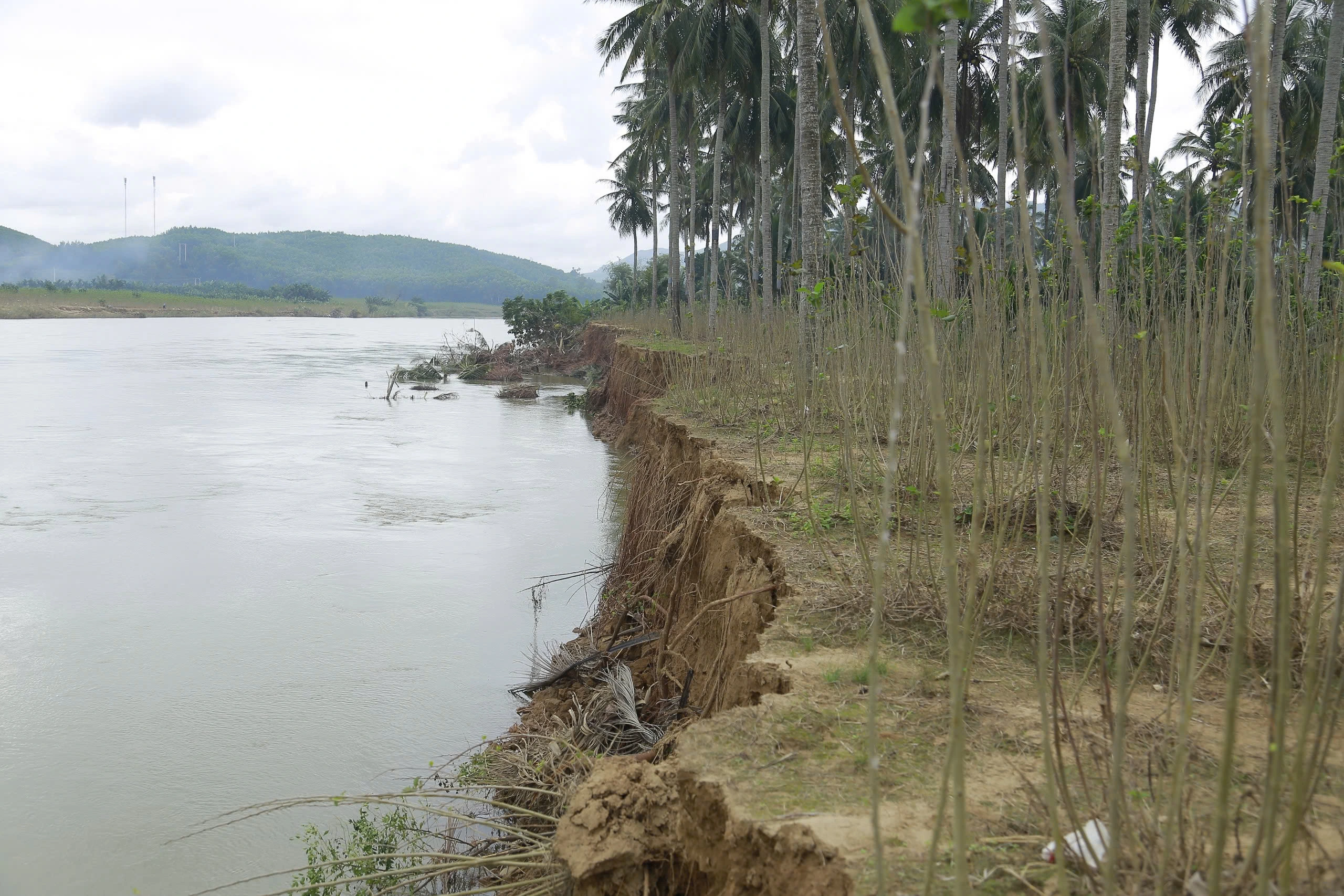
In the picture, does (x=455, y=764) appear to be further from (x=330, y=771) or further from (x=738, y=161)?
(x=738, y=161)

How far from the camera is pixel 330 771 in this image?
510 centimetres

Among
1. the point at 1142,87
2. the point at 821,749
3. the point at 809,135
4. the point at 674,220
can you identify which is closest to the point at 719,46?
the point at 674,220

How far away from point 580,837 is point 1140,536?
258 cm

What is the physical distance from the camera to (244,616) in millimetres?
7504

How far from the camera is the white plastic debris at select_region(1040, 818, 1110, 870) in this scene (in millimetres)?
1860

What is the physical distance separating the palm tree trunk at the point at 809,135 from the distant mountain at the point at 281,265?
139 m

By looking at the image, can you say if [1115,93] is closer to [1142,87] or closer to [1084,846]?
[1142,87]

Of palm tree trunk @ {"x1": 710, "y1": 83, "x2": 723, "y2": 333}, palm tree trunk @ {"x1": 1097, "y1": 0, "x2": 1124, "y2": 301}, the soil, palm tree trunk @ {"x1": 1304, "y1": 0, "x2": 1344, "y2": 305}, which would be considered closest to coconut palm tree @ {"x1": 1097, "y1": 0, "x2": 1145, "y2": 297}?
palm tree trunk @ {"x1": 1097, "y1": 0, "x2": 1124, "y2": 301}

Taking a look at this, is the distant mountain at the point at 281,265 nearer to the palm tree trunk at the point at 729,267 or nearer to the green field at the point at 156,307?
the green field at the point at 156,307

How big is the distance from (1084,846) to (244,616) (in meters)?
7.02

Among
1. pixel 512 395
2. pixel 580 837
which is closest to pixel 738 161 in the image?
pixel 512 395

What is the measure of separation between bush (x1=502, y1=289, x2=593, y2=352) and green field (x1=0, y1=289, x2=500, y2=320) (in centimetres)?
5452

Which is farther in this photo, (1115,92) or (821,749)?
(1115,92)

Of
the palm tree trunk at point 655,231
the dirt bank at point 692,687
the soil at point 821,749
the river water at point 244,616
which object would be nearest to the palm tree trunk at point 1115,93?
the dirt bank at point 692,687
